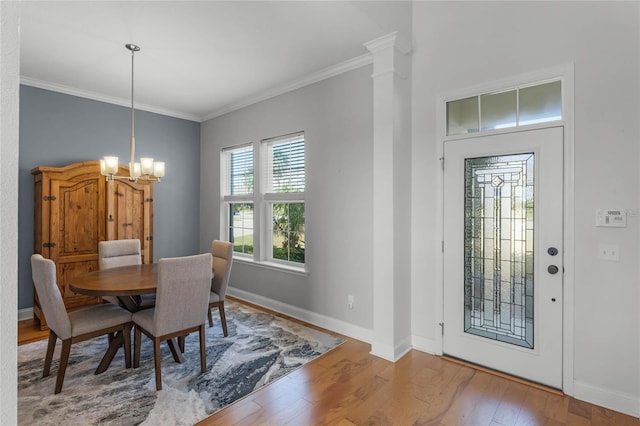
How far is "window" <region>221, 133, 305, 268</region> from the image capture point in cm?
415

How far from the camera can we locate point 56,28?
2.80m

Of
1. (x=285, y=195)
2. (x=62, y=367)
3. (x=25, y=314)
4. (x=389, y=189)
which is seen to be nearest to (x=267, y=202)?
(x=285, y=195)

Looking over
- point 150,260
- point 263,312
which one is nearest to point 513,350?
point 263,312

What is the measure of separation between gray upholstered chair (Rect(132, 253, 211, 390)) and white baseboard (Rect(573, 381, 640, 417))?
279 centimetres

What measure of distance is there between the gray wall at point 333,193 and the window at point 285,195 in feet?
0.59

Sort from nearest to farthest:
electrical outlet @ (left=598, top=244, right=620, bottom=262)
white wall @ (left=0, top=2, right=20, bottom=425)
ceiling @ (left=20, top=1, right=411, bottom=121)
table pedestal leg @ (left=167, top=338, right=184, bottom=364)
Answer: white wall @ (left=0, top=2, right=20, bottom=425), electrical outlet @ (left=598, top=244, right=620, bottom=262), ceiling @ (left=20, top=1, right=411, bottom=121), table pedestal leg @ (left=167, top=338, right=184, bottom=364)

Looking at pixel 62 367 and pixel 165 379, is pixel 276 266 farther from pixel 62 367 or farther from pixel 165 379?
pixel 62 367

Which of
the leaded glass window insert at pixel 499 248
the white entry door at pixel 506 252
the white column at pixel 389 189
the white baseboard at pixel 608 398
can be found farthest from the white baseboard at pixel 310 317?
the white baseboard at pixel 608 398

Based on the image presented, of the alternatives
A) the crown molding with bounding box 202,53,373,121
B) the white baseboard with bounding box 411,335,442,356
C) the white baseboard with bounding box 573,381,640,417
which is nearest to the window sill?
the white baseboard with bounding box 411,335,442,356

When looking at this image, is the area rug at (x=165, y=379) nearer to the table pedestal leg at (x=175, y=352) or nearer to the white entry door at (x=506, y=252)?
the table pedestal leg at (x=175, y=352)

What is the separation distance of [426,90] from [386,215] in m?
1.23

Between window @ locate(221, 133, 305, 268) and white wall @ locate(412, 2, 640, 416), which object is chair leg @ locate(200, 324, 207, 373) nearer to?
window @ locate(221, 133, 305, 268)

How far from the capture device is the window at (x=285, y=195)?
4113mm

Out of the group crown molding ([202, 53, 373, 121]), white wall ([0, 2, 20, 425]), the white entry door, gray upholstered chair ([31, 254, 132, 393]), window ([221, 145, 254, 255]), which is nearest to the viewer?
white wall ([0, 2, 20, 425])
